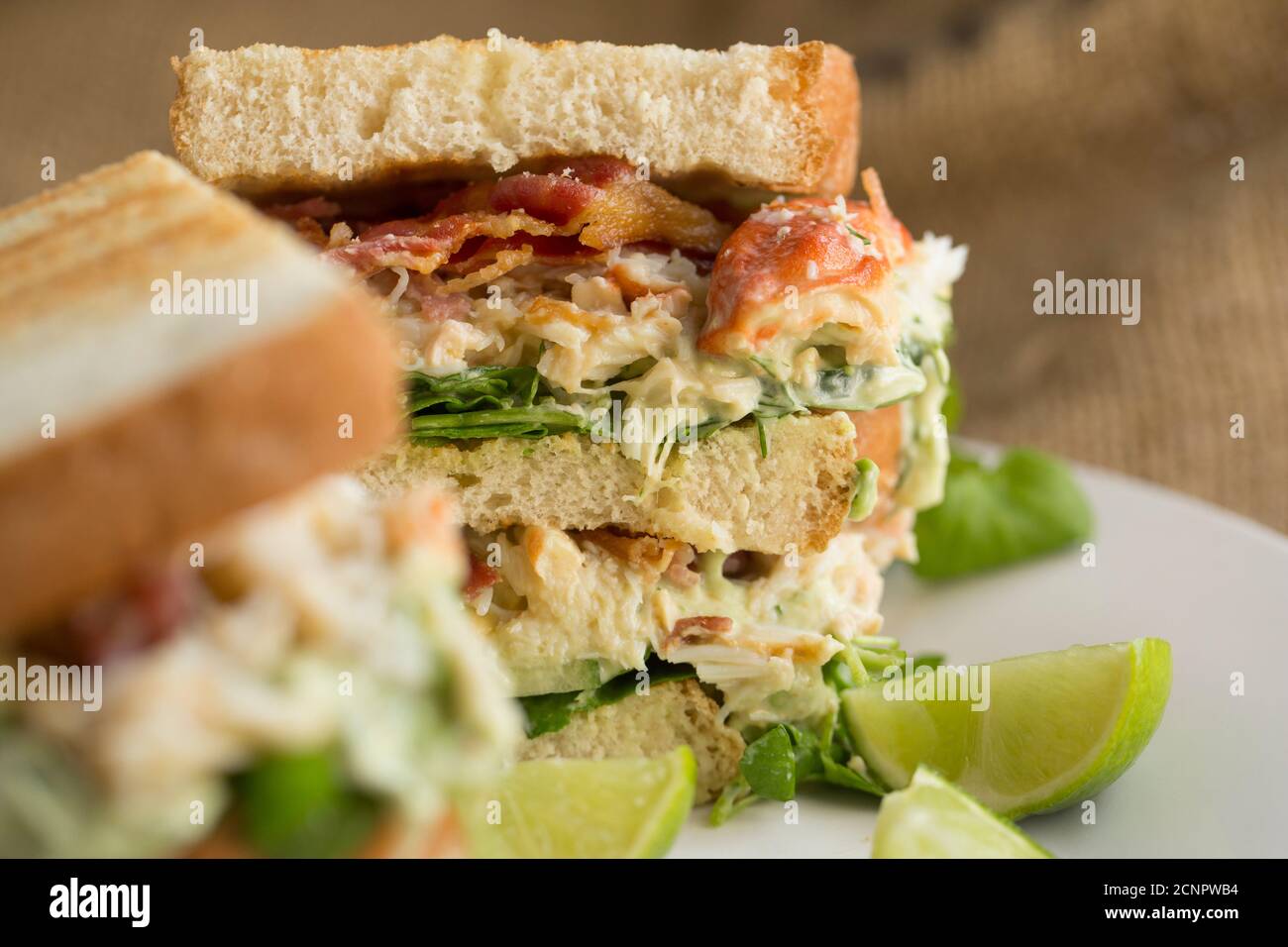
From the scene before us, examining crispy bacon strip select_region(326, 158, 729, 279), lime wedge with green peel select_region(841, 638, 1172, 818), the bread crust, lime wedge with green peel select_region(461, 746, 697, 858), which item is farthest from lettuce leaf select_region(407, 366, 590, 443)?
the bread crust

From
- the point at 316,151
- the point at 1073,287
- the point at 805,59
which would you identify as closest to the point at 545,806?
the point at 316,151

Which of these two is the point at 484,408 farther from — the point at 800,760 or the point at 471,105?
the point at 800,760

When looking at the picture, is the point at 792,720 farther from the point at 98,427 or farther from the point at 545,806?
the point at 98,427

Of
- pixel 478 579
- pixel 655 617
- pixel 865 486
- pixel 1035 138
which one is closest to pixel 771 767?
pixel 655 617

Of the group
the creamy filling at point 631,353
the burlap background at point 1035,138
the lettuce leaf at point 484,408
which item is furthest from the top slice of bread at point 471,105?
the burlap background at point 1035,138

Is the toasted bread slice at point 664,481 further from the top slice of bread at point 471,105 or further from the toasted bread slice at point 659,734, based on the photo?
the top slice of bread at point 471,105

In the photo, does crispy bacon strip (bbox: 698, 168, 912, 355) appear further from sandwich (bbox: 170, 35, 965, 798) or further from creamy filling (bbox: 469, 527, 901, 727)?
creamy filling (bbox: 469, 527, 901, 727)
